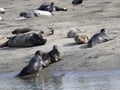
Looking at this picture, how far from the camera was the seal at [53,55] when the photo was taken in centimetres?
1434

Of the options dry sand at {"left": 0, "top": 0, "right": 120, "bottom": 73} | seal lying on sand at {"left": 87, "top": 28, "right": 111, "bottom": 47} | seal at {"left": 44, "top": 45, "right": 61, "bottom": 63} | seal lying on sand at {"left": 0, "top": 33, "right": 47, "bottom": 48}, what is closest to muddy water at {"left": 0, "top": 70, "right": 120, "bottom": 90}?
dry sand at {"left": 0, "top": 0, "right": 120, "bottom": 73}

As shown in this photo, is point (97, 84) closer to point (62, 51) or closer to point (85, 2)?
point (62, 51)

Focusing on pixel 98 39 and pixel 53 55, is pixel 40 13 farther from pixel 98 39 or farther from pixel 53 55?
pixel 53 55

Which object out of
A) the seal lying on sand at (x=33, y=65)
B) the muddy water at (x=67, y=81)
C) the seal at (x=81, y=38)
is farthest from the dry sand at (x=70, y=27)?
the muddy water at (x=67, y=81)

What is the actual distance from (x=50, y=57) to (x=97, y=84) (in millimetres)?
3043

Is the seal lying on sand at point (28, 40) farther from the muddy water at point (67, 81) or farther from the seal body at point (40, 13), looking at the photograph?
the seal body at point (40, 13)

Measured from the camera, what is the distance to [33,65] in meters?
13.9

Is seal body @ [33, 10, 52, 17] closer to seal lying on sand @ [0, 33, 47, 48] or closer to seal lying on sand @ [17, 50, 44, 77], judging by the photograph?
seal lying on sand @ [0, 33, 47, 48]

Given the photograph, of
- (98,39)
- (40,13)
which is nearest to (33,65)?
(98,39)

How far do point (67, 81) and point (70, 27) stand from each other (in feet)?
21.9

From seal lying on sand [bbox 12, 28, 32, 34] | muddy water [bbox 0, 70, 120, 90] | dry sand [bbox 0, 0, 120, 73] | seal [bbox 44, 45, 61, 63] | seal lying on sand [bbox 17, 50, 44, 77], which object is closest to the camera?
muddy water [bbox 0, 70, 120, 90]

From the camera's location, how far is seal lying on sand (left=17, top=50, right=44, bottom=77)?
13.8 meters

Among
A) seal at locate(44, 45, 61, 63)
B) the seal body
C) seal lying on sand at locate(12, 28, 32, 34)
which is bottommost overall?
the seal body

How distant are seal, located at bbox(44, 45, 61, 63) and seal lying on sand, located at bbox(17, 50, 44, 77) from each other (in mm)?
239
